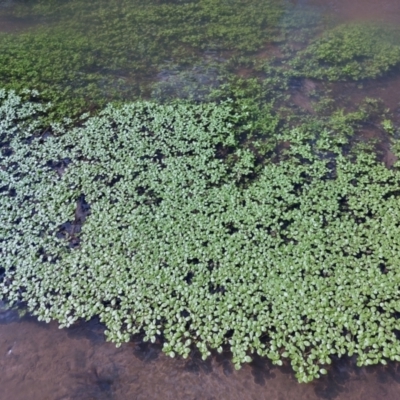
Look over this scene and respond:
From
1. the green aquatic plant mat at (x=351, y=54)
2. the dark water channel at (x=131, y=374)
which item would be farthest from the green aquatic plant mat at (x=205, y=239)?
the green aquatic plant mat at (x=351, y=54)

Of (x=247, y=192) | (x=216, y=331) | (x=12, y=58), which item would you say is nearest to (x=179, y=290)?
(x=216, y=331)

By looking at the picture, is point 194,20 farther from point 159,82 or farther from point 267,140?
point 267,140

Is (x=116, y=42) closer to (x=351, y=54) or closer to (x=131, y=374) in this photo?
(x=351, y=54)

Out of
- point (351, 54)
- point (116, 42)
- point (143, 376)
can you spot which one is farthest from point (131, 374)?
point (116, 42)

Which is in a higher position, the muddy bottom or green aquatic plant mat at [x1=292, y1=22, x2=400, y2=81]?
green aquatic plant mat at [x1=292, y1=22, x2=400, y2=81]

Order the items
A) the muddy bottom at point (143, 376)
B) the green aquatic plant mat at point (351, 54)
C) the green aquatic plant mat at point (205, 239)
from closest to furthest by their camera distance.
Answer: the muddy bottom at point (143, 376), the green aquatic plant mat at point (205, 239), the green aquatic plant mat at point (351, 54)

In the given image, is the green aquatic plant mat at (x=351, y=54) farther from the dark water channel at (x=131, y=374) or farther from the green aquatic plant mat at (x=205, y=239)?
the dark water channel at (x=131, y=374)

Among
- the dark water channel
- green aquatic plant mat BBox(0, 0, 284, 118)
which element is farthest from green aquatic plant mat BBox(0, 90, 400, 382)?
green aquatic plant mat BBox(0, 0, 284, 118)

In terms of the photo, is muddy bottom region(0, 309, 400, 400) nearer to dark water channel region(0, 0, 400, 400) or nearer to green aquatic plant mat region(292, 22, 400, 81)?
dark water channel region(0, 0, 400, 400)
